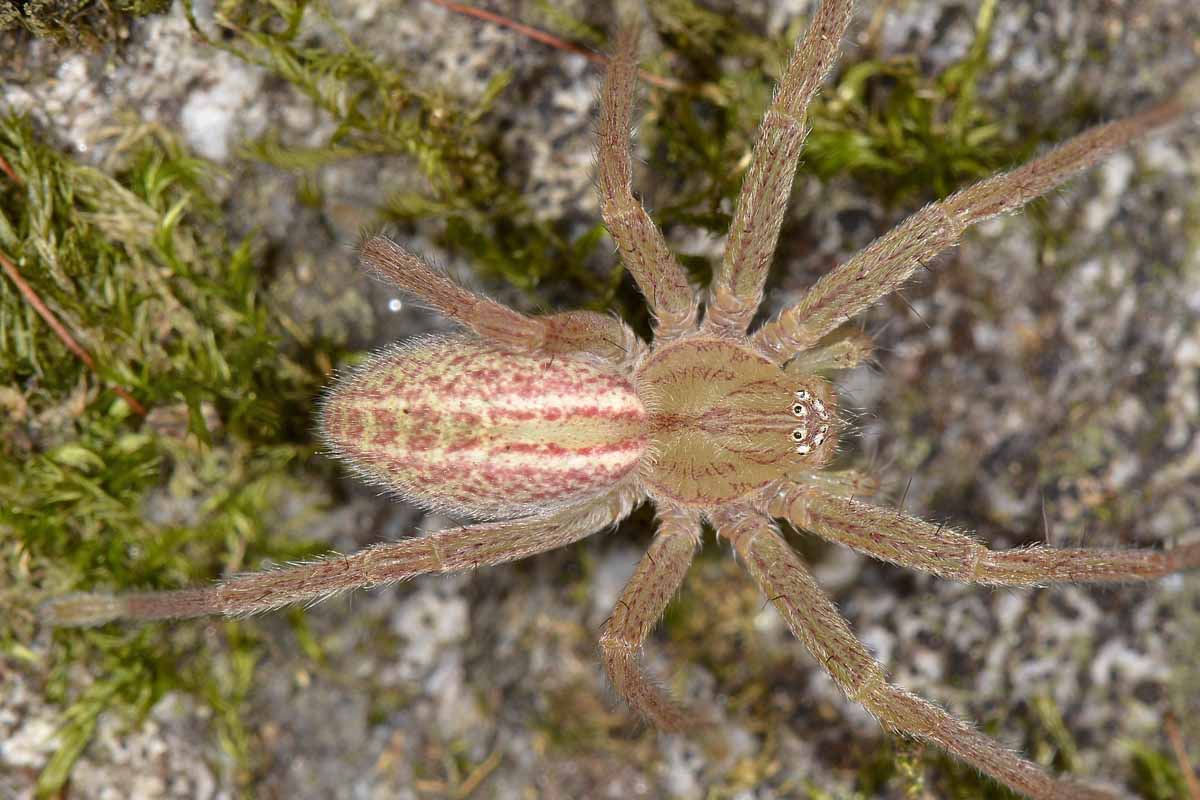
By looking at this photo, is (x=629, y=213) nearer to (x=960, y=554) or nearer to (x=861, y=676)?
(x=960, y=554)

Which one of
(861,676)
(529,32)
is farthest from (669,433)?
(529,32)

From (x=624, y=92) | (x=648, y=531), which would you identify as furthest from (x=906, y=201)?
(x=648, y=531)

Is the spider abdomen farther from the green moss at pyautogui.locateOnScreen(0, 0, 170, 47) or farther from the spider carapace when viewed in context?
the green moss at pyautogui.locateOnScreen(0, 0, 170, 47)

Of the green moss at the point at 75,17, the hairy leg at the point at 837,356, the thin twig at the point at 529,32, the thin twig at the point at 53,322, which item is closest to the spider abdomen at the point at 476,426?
the hairy leg at the point at 837,356

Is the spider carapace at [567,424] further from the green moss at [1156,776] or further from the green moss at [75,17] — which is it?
the green moss at [1156,776]

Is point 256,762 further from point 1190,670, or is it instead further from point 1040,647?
point 1190,670

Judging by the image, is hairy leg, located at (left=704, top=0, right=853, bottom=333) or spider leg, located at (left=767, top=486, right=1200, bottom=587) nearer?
spider leg, located at (left=767, top=486, right=1200, bottom=587)

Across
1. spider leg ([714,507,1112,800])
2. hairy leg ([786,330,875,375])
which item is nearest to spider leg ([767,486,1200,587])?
spider leg ([714,507,1112,800])
